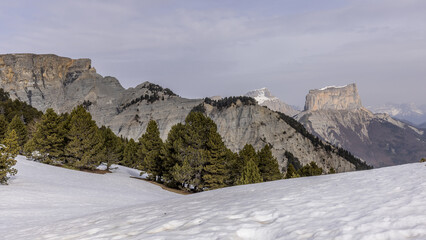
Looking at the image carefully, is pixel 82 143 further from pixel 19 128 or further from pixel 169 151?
pixel 19 128

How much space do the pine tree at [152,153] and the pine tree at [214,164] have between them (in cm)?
861

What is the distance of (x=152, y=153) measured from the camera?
42812 mm

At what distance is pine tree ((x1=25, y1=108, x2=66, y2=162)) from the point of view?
39250mm

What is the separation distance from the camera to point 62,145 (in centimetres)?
4181

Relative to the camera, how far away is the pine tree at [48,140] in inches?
1545

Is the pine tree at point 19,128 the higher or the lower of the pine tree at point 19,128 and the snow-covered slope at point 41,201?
the higher

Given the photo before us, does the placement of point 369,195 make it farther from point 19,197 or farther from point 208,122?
point 208,122

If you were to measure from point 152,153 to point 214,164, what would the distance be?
10.9m

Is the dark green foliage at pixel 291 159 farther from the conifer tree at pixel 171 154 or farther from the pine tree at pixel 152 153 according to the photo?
the conifer tree at pixel 171 154

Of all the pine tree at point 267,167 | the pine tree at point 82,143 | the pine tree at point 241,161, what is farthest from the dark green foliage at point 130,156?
the pine tree at point 267,167

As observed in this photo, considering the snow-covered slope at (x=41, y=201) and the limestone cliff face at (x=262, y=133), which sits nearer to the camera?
the snow-covered slope at (x=41, y=201)

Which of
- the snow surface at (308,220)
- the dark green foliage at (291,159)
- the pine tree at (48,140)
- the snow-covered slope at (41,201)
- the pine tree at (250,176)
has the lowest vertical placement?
the dark green foliage at (291,159)

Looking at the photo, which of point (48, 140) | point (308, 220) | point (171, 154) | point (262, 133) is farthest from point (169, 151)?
point (262, 133)

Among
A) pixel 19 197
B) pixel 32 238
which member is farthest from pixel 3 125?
pixel 32 238
